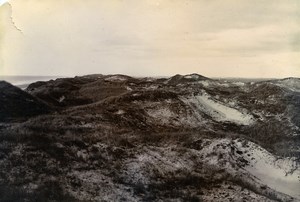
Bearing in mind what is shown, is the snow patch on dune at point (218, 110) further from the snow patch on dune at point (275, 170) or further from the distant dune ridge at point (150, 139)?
the snow patch on dune at point (275, 170)

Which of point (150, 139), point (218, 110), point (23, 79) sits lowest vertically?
point (150, 139)

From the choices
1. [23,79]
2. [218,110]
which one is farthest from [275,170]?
[23,79]

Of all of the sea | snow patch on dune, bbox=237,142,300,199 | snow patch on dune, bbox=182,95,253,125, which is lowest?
→ snow patch on dune, bbox=237,142,300,199

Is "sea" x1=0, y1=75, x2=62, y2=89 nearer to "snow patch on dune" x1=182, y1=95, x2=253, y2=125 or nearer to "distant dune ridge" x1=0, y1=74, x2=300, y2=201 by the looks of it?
"distant dune ridge" x1=0, y1=74, x2=300, y2=201

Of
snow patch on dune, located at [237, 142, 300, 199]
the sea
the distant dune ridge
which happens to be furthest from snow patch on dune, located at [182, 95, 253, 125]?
the sea

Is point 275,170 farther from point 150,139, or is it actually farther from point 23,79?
point 23,79

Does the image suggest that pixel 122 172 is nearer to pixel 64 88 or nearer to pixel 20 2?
pixel 64 88

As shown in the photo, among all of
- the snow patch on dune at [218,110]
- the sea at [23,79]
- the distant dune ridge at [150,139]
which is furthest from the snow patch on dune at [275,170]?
the sea at [23,79]

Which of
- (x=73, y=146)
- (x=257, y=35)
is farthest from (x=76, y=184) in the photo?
(x=257, y=35)

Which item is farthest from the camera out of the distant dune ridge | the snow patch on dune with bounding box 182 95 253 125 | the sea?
the sea
